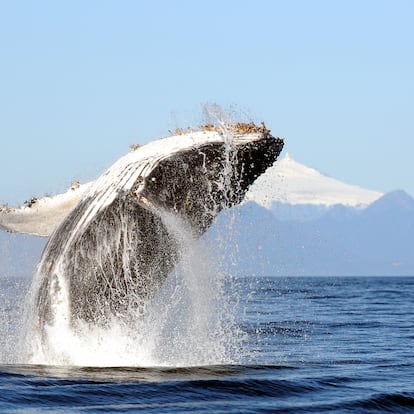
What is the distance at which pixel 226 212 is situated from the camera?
36.5ft

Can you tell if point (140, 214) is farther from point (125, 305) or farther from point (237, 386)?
point (237, 386)

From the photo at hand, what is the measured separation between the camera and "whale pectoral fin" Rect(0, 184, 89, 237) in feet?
38.8

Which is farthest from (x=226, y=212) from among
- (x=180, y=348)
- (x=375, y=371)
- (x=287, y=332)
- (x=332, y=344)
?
(x=287, y=332)

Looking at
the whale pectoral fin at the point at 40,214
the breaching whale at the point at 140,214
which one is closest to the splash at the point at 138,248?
the breaching whale at the point at 140,214

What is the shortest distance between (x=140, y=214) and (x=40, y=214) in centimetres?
178

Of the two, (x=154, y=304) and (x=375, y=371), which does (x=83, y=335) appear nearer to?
(x=154, y=304)

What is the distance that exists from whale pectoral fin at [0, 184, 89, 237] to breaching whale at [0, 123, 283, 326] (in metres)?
0.21

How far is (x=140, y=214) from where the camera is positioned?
35.4 feet

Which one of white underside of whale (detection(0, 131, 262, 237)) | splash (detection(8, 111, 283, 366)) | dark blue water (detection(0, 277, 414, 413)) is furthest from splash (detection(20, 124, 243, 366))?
dark blue water (detection(0, 277, 414, 413))

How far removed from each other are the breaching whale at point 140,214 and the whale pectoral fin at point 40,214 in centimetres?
21

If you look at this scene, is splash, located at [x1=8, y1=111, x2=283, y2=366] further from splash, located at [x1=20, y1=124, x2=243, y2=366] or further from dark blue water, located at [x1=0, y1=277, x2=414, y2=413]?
dark blue water, located at [x1=0, y1=277, x2=414, y2=413]

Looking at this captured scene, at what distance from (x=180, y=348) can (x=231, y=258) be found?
3.63 meters

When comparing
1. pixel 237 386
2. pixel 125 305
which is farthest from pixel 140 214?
pixel 237 386

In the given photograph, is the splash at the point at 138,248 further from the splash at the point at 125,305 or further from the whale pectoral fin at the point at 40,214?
the whale pectoral fin at the point at 40,214
